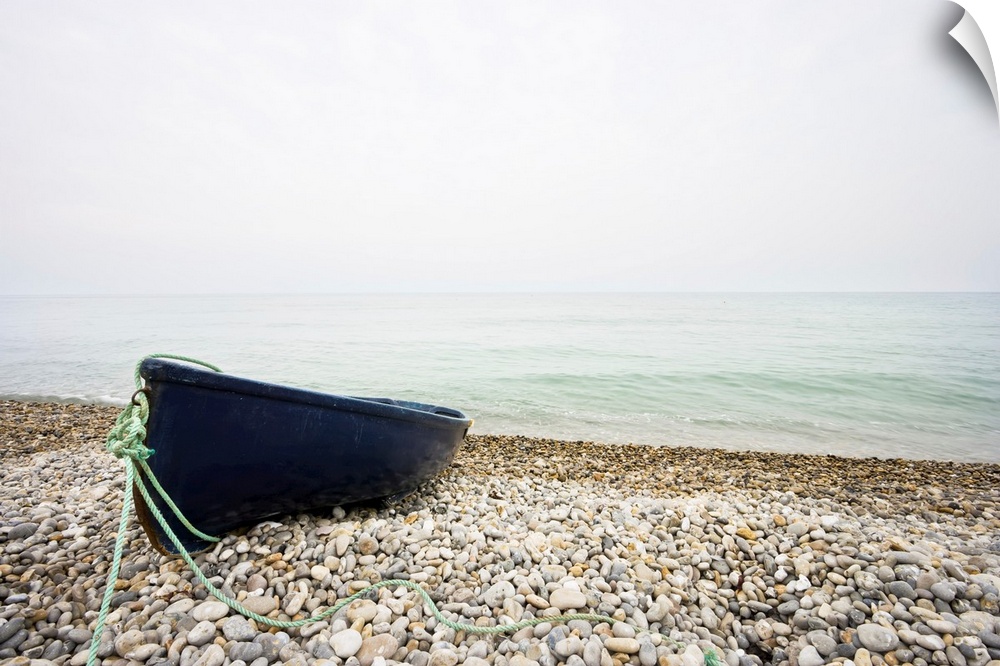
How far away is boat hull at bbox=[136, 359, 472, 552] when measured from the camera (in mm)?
2877

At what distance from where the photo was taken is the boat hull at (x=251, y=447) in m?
2.88

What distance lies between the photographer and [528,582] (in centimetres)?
300

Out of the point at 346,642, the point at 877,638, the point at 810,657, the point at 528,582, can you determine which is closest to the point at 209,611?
the point at 346,642

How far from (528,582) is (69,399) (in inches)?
553

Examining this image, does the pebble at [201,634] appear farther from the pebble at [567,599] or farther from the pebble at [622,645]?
the pebble at [622,645]

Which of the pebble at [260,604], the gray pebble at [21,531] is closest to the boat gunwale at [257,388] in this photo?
the pebble at [260,604]

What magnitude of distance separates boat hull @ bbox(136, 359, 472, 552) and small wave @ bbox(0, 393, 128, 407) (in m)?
10.6

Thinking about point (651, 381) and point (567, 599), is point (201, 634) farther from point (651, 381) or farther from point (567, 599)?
point (651, 381)

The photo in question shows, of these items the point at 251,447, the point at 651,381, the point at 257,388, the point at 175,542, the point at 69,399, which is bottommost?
the point at 69,399

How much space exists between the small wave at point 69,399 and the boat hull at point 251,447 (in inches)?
416

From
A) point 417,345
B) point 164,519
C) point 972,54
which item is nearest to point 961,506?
point 972,54

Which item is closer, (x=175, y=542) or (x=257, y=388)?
(x=175, y=542)

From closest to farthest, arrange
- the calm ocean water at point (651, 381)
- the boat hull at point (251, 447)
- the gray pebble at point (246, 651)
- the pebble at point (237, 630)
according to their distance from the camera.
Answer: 1. the gray pebble at point (246, 651)
2. the pebble at point (237, 630)
3. the boat hull at point (251, 447)
4. the calm ocean water at point (651, 381)

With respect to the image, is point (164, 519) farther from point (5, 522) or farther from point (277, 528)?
point (5, 522)
